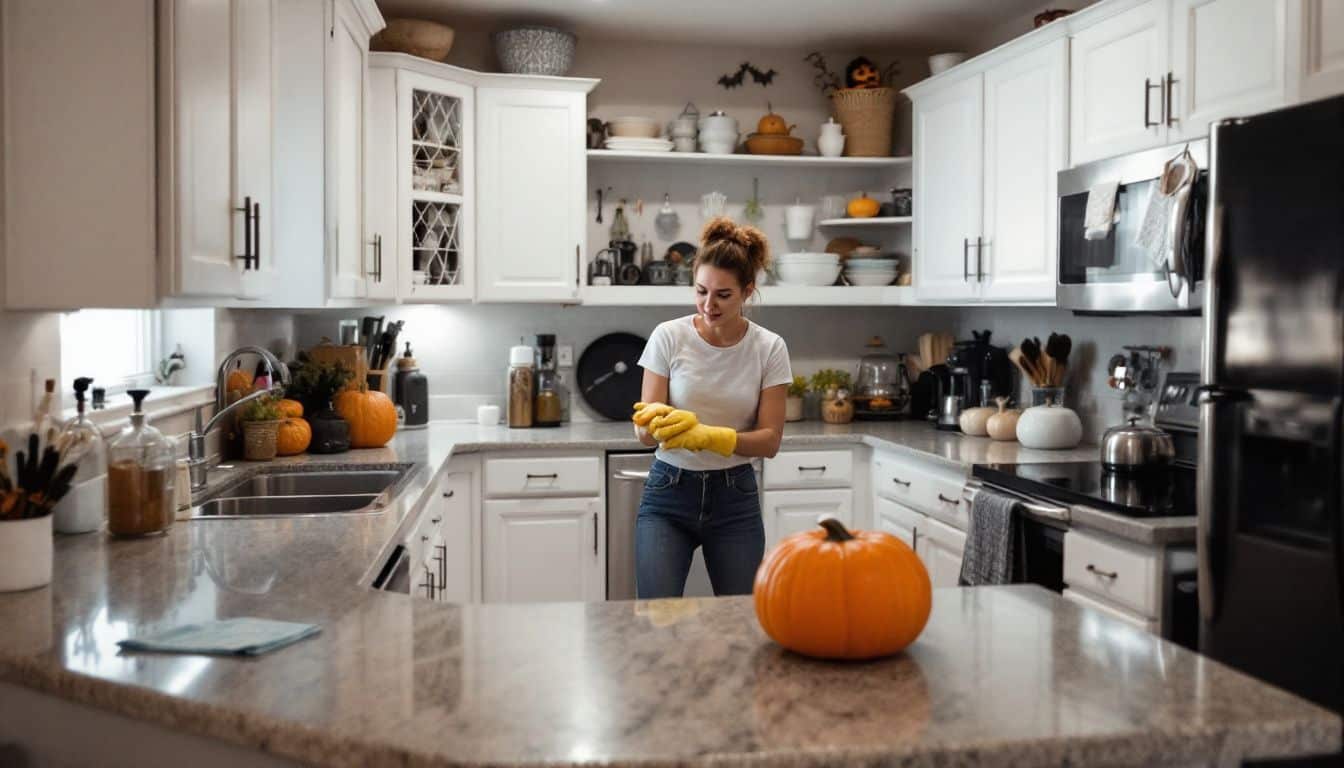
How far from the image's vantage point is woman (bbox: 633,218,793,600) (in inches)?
120

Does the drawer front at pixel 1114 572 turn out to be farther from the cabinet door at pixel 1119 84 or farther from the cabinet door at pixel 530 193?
the cabinet door at pixel 530 193

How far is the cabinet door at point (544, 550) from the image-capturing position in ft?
13.6

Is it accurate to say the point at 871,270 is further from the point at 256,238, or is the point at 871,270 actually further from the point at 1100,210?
the point at 256,238

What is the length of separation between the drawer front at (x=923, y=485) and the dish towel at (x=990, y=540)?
0.28 m

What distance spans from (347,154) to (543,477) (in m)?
1.31

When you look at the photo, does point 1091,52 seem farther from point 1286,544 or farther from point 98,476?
point 98,476

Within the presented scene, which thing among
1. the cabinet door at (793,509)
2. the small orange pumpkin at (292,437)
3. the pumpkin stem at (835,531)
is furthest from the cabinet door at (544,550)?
the pumpkin stem at (835,531)

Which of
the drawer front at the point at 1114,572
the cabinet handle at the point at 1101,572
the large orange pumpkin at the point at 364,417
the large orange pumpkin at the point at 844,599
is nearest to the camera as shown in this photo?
the large orange pumpkin at the point at 844,599

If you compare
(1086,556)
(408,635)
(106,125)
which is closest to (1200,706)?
(408,635)

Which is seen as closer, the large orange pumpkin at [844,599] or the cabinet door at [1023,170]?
the large orange pumpkin at [844,599]

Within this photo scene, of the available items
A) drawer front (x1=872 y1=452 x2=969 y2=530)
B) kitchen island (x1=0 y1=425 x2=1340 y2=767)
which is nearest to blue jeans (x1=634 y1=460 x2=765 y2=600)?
drawer front (x1=872 y1=452 x2=969 y2=530)

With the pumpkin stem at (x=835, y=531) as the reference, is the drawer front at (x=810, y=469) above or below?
below

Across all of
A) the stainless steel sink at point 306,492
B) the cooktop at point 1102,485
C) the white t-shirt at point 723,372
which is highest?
the white t-shirt at point 723,372

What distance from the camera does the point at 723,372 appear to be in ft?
10.3
